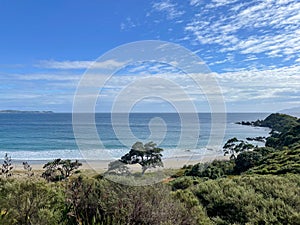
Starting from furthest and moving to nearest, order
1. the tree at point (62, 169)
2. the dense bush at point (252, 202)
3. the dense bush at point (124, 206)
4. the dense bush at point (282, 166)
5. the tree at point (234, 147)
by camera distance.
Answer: the tree at point (234, 147) → the tree at point (62, 169) → the dense bush at point (282, 166) → the dense bush at point (252, 202) → the dense bush at point (124, 206)

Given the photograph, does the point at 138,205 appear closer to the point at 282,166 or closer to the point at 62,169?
the point at 282,166

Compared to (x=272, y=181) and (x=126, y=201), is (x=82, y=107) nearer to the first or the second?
(x=126, y=201)

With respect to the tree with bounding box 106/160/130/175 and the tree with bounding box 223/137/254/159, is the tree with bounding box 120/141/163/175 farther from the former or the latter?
the tree with bounding box 223/137/254/159

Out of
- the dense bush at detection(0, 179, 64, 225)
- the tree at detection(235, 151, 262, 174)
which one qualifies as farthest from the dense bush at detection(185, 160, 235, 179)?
the dense bush at detection(0, 179, 64, 225)

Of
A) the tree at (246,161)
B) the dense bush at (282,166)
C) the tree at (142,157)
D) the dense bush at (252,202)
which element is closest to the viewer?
the dense bush at (252,202)

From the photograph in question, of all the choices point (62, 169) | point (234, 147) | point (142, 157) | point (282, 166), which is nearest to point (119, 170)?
point (282, 166)

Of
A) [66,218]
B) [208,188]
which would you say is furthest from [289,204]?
[66,218]

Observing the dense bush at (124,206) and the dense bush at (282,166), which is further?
the dense bush at (282,166)

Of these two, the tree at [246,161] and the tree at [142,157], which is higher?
the tree at [142,157]

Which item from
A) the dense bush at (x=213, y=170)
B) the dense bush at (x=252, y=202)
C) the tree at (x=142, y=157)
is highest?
the dense bush at (x=252, y=202)

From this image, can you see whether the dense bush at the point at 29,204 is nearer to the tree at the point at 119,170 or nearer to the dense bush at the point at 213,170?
the tree at the point at 119,170

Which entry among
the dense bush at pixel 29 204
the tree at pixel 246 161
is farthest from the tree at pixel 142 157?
the dense bush at pixel 29 204

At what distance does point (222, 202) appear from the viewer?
530 centimetres

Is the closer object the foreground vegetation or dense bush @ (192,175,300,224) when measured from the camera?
the foreground vegetation
